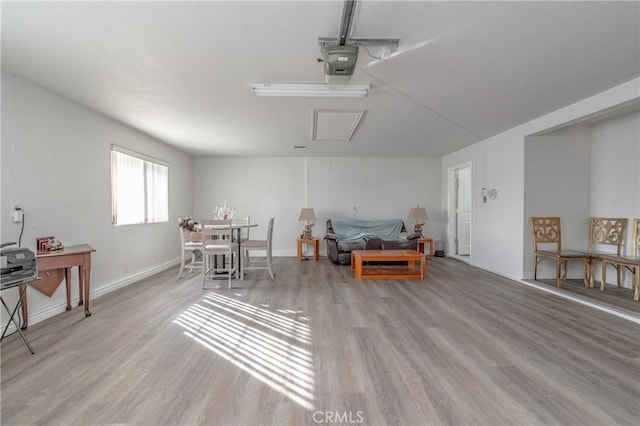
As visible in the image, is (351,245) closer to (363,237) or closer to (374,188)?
(363,237)

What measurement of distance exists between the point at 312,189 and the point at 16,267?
5.17 metres

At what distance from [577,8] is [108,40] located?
10.5 ft

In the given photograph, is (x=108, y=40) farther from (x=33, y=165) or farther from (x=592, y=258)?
(x=592, y=258)

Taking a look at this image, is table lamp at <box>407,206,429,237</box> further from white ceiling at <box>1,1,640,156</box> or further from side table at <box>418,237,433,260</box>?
white ceiling at <box>1,1,640,156</box>

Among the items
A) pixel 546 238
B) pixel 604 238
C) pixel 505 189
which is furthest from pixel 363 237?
pixel 604 238

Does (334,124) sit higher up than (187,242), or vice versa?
(334,124)

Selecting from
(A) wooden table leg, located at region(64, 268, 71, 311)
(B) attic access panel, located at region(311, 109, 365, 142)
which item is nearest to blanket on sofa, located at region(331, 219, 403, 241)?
(B) attic access panel, located at region(311, 109, 365, 142)

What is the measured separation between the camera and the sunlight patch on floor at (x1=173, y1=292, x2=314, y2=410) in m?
1.81

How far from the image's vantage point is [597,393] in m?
1.67

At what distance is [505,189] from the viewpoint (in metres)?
4.55

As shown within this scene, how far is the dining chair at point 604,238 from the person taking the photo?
3.77 m

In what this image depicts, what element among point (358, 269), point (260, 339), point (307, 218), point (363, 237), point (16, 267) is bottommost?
point (260, 339)

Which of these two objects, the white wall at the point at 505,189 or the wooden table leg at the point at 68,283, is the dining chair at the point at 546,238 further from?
the wooden table leg at the point at 68,283

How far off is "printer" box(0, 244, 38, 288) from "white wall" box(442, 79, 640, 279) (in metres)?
5.62
